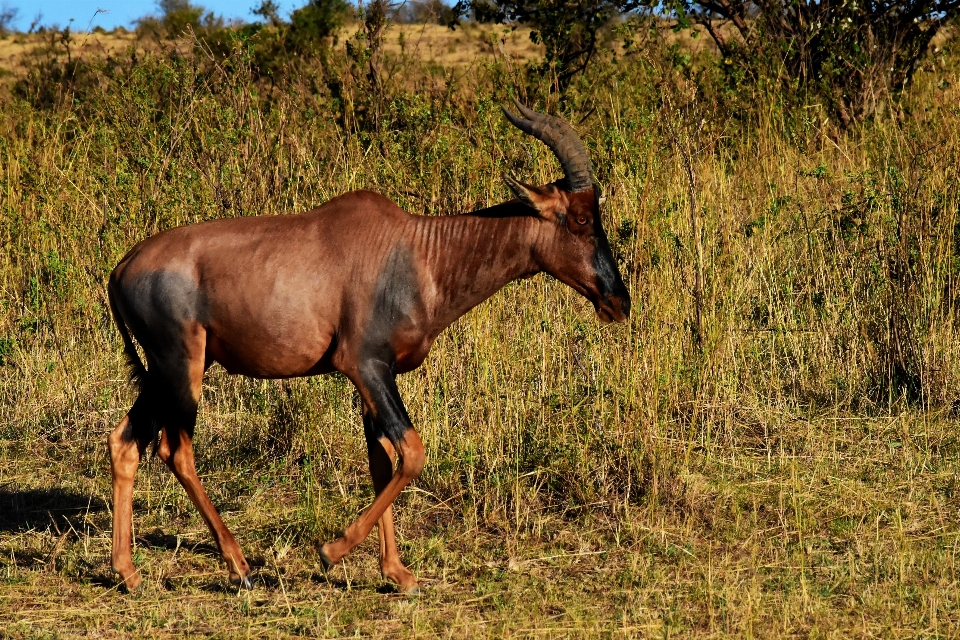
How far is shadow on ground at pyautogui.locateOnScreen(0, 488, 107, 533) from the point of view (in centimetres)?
675

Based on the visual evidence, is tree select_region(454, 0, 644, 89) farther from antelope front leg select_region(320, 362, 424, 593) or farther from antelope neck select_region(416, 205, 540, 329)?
antelope front leg select_region(320, 362, 424, 593)

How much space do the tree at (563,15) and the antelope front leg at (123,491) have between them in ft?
24.1

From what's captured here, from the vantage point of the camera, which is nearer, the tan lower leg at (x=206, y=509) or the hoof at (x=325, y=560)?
the hoof at (x=325, y=560)

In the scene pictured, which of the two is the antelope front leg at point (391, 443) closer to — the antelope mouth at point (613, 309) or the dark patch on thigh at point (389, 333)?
the dark patch on thigh at point (389, 333)

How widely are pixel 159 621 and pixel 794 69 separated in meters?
9.42

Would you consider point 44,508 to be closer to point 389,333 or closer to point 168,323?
point 168,323

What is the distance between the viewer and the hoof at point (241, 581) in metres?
5.71

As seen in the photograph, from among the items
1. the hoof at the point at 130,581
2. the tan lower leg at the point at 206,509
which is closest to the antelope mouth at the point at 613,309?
the tan lower leg at the point at 206,509

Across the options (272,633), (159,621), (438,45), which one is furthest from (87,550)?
(438,45)

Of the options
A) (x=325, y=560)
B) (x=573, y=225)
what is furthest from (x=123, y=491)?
(x=573, y=225)

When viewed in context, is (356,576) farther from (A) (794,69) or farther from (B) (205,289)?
(A) (794,69)

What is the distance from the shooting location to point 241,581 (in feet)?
18.9

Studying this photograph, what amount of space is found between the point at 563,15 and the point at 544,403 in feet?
22.1

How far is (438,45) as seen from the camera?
114ft
